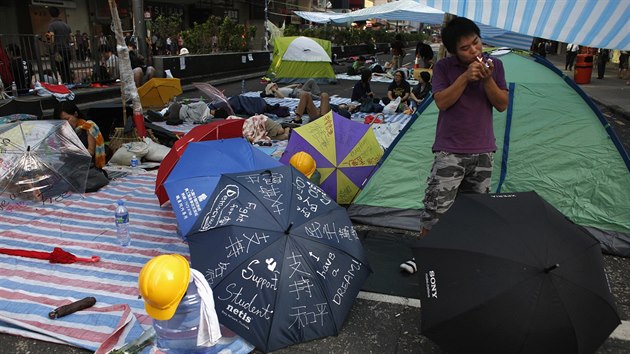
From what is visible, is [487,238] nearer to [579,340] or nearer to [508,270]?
[508,270]

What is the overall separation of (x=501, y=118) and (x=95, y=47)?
36.0ft

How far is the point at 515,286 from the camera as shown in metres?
2.17

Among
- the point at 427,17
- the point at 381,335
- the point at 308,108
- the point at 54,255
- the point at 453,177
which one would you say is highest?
the point at 427,17

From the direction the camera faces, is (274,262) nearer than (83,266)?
Yes

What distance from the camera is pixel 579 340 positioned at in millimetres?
2088

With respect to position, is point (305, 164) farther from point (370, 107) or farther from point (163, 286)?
point (370, 107)

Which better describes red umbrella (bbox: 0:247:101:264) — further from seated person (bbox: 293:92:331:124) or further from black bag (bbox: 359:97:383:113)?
black bag (bbox: 359:97:383:113)

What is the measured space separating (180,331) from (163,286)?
44 cm

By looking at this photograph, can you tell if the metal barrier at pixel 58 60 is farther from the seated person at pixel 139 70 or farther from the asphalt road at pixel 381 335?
the asphalt road at pixel 381 335

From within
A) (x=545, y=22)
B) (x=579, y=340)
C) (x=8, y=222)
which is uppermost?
(x=545, y=22)

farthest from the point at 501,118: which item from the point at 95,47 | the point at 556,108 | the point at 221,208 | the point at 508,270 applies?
the point at 95,47

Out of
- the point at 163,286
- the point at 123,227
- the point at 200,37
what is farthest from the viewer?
the point at 200,37

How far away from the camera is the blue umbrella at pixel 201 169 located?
11.3 ft

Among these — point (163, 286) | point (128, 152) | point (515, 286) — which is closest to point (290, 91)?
point (128, 152)
